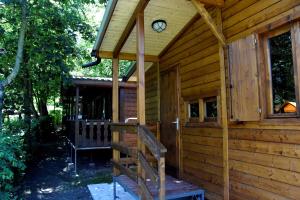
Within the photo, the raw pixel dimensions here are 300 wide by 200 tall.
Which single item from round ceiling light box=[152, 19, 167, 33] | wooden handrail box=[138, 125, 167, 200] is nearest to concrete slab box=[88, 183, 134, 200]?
wooden handrail box=[138, 125, 167, 200]

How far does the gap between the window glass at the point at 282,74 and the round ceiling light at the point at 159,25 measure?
7.58 ft

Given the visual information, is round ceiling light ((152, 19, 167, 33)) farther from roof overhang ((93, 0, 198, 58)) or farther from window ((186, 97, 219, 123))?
window ((186, 97, 219, 123))

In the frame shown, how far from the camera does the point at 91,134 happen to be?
28.6 feet

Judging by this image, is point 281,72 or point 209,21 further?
point 209,21

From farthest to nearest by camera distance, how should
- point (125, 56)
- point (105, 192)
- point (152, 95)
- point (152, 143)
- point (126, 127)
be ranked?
1. point (152, 95)
2. point (125, 56)
3. point (105, 192)
4. point (126, 127)
5. point (152, 143)

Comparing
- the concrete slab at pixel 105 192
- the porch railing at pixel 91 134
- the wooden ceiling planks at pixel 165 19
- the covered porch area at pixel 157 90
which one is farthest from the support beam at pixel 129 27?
the porch railing at pixel 91 134

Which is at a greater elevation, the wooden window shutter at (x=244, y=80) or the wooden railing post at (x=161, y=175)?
the wooden window shutter at (x=244, y=80)

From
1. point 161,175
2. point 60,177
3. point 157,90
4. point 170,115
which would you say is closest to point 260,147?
point 161,175

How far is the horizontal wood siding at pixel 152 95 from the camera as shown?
6734 mm

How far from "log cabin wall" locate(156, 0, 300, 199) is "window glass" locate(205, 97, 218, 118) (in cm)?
15

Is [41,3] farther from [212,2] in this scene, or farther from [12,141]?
[212,2]

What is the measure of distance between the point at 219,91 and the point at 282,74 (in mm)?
1200

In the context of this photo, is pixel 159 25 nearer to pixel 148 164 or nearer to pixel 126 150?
pixel 126 150

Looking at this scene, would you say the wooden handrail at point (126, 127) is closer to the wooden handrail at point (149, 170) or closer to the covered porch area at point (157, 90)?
the covered porch area at point (157, 90)
